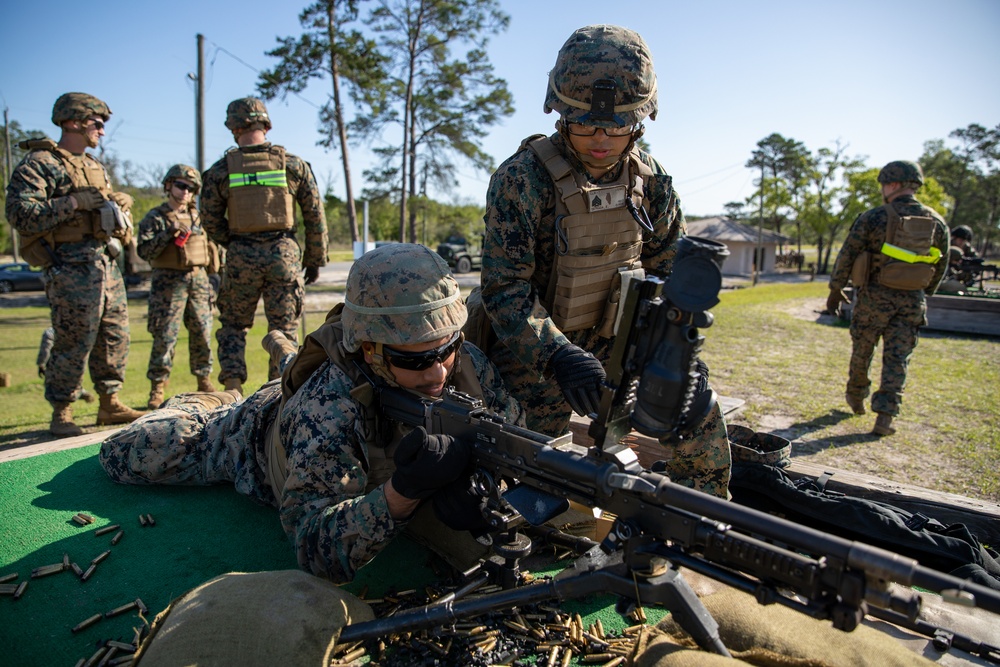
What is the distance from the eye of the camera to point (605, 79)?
10.0 feet

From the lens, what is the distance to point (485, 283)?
3.37m

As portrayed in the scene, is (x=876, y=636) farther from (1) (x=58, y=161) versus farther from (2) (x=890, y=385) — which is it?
(1) (x=58, y=161)

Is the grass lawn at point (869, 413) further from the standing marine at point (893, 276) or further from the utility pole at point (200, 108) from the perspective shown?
the utility pole at point (200, 108)

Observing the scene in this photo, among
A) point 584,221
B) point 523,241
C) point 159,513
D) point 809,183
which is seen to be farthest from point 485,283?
point 809,183

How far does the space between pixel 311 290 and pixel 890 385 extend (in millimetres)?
22491

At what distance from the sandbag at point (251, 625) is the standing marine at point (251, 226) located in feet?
14.6

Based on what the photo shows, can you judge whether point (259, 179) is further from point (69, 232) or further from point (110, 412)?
point (110, 412)

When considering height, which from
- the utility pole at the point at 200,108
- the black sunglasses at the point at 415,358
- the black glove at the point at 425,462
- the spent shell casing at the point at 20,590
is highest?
the utility pole at the point at 200,108

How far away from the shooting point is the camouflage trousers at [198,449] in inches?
140

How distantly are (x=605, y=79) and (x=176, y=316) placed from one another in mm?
6017

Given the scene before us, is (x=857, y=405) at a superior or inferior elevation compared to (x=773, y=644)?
inferior

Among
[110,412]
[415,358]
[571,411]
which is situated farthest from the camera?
[110,412]

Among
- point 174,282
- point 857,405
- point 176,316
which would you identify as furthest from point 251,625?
point 857,405

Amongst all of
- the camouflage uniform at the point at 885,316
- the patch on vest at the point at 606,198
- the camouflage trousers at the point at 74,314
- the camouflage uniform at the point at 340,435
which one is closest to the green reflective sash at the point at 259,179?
the camouflage trousers at the point at 74,314
